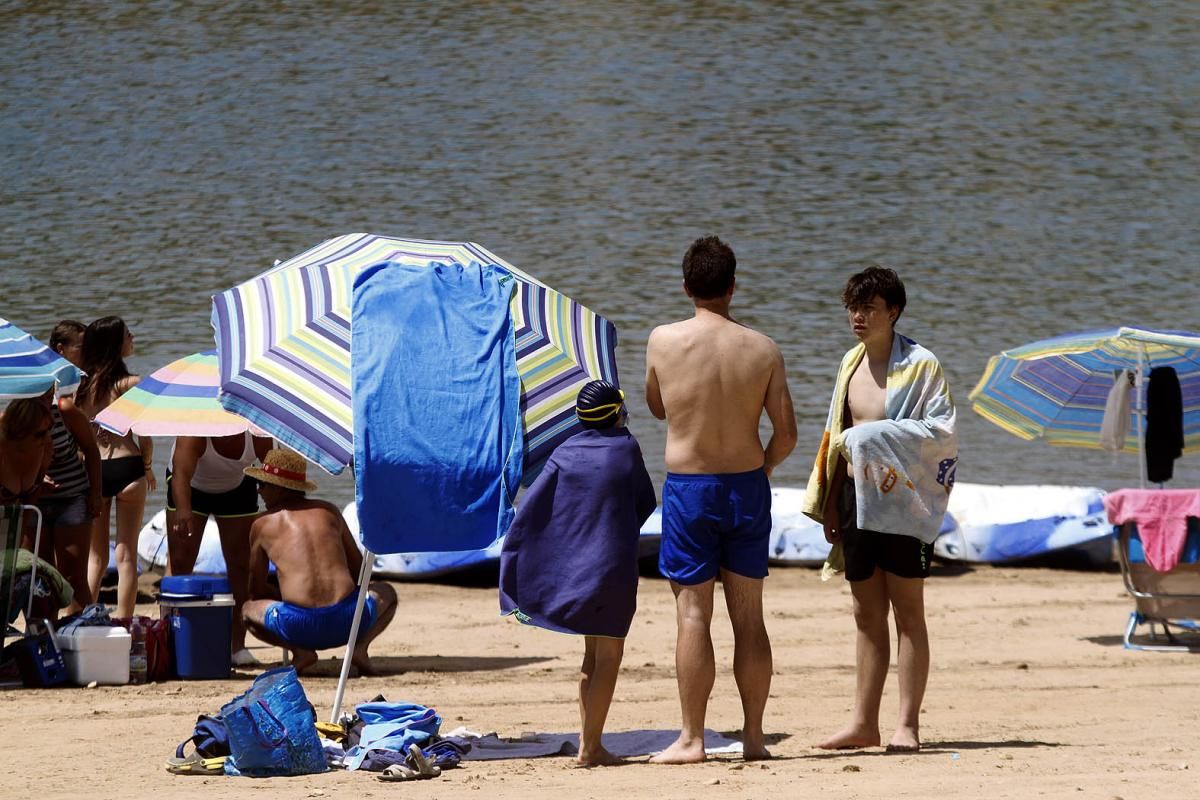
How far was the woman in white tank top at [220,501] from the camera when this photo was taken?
24.9 ft

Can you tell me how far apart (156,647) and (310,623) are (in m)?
0.76

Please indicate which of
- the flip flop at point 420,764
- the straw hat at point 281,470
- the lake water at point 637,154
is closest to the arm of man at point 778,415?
the flip flop at point 420,764

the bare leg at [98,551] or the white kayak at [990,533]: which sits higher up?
the bare leg at [98,551]

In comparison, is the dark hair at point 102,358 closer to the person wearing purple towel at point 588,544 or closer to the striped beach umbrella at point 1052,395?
the person wearing purple towel at point 588,544

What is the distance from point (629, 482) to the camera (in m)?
5.34

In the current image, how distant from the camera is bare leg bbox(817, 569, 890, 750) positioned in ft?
18.5

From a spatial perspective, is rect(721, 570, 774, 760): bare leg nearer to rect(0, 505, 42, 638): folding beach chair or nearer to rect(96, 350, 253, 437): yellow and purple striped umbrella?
rect(96, 350, 253, 437): yellow and purple striped umbrella

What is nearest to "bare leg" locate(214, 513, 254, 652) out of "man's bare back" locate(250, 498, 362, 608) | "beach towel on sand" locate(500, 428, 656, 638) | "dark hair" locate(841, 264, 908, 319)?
"man's bare back" locate(250, 498, 362, 608)

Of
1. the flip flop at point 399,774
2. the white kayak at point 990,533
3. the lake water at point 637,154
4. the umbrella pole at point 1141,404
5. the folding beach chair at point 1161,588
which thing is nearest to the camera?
the flip flop at point 399,774

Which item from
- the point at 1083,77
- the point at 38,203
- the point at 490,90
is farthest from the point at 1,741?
the point at 1083,77

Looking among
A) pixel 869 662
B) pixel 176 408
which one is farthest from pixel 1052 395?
pixel 176 408

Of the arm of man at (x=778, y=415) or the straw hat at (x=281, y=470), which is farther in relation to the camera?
the straw hat at (x=281, y=470)

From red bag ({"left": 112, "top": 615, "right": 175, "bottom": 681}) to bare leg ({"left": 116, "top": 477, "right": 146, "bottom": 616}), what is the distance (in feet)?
2.30

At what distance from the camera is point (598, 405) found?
5.34 meters
